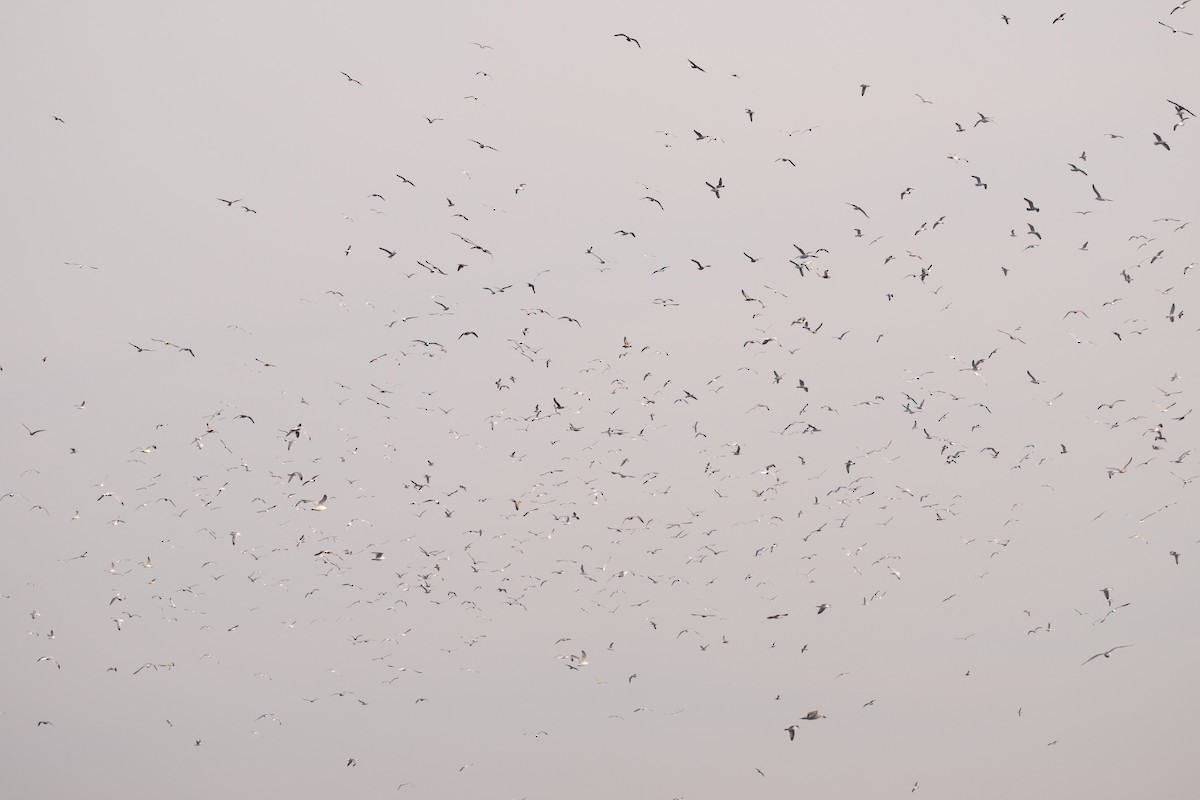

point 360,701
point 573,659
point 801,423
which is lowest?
point 360,701

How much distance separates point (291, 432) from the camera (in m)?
36.4

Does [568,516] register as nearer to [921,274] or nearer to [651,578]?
[651,578]

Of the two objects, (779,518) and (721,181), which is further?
(779,518)

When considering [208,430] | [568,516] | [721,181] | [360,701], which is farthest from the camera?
[360,701]

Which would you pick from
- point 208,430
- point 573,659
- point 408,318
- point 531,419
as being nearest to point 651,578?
point 573,659

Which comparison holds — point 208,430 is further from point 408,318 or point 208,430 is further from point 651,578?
point 651,578

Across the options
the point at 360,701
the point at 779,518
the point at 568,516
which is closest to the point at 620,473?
the point at 568,516

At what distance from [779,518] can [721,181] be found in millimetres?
12981

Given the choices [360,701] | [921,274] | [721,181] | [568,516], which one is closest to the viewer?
[721,181]

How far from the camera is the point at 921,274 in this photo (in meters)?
32.1

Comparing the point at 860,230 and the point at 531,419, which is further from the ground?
the point at 860,230

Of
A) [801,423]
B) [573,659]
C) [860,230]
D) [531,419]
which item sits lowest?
[573,659]

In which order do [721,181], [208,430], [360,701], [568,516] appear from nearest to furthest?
[721,181], [208,430], [568,516], [360,701]

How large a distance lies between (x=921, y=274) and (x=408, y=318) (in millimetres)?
13900
